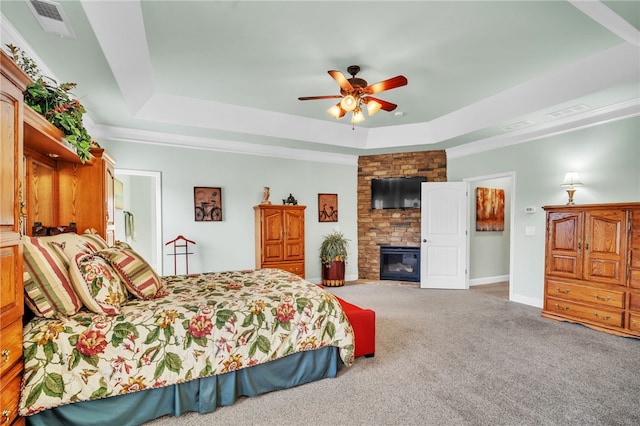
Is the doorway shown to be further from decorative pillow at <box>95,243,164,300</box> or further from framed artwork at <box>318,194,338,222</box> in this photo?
decorative pillow at <box>95,243,164,300</box>

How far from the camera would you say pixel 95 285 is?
6.08 feet

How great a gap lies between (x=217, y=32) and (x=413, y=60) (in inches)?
75.8

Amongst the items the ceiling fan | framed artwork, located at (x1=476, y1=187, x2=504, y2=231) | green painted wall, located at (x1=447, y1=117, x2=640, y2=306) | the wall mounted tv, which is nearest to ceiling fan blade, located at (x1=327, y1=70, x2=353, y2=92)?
the ceiling fan

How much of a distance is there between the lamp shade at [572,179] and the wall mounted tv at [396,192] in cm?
234

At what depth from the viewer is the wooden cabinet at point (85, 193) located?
2.87 m

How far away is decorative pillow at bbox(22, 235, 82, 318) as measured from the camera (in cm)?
164

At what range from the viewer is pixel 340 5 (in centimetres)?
234

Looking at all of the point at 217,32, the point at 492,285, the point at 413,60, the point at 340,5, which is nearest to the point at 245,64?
the point at 217,32

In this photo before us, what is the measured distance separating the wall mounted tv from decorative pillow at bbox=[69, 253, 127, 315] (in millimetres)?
5046

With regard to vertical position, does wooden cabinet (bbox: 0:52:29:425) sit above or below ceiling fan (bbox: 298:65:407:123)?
below

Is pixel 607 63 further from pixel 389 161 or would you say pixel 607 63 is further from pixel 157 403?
pixel 157 403

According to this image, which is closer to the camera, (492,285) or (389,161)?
(492,285)

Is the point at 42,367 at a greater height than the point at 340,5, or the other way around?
the point at 340,5

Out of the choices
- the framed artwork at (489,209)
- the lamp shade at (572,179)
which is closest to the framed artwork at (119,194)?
the framed artwork at (489,209)
